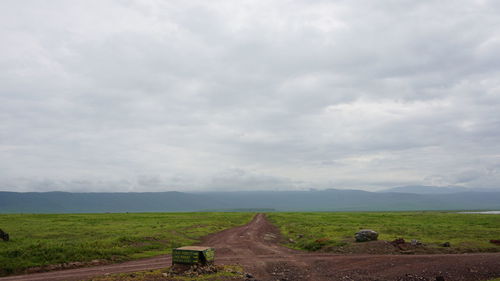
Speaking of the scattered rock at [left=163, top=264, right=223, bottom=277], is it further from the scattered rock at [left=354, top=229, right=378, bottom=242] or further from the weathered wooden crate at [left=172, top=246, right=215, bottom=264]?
the scattered rock at [left=354, top=229, right=378, bottom=242]

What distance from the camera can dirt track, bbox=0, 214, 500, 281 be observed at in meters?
30.2

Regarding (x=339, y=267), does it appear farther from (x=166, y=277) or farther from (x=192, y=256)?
(x=166, y=277)

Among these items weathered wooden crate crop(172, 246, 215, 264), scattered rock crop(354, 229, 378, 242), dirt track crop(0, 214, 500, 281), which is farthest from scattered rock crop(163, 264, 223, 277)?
scattered rock crop(354, 229, 378, 242)

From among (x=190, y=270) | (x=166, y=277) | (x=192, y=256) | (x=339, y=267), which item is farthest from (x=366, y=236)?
(x=166, y=277)

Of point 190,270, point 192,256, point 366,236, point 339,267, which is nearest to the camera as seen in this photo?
point 190,270

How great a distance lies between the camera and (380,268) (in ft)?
109

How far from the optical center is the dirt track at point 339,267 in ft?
99.2

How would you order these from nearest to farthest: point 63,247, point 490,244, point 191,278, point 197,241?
point 191,278 < point 63,247 < point 490,244 < point 197,241

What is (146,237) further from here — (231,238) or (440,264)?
(440,264)

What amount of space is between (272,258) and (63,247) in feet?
83.5

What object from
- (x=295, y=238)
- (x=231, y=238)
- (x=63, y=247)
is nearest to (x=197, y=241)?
(x=231, y=238)

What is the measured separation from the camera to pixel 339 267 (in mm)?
34844

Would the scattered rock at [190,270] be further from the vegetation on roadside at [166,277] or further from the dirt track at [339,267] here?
the dirt track at [339,267]

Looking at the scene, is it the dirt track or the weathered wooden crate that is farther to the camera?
the weathered wooden crate
